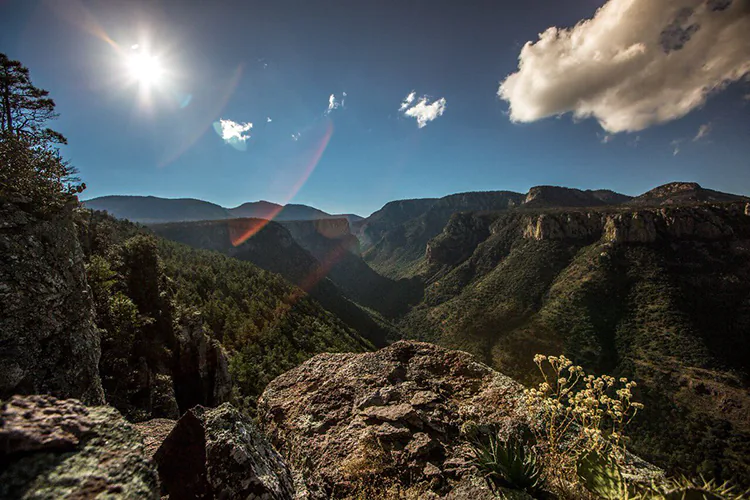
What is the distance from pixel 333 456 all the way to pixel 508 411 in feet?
9.81

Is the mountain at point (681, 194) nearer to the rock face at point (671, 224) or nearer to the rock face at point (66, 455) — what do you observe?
the rock face at point (671, 224)

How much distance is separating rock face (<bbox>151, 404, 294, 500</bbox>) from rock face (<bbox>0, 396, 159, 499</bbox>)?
1244 mm

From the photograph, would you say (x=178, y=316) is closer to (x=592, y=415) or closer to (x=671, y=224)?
(x=592, y=415)

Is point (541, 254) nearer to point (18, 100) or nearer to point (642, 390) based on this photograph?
point (642, 390)

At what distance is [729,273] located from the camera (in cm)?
6053

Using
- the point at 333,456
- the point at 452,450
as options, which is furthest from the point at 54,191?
the point at 452,450

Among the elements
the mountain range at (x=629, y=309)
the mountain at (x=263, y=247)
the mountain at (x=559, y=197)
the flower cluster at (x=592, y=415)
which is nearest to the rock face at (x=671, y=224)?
the mountain range at (x=629, y=309)

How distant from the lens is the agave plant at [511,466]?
11.1 ft

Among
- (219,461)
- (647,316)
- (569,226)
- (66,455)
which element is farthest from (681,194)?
(66,455)

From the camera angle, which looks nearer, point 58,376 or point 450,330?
point 58,376

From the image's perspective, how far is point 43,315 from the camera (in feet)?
20.1

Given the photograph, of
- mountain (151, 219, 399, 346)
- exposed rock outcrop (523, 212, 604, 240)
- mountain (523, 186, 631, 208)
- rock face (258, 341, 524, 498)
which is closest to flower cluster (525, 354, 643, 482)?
rock face (258, 341, 524, 498)

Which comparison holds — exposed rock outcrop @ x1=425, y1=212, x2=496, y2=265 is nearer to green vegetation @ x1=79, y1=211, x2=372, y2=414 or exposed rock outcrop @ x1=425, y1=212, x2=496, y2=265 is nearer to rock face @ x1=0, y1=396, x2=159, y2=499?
green vegetation @ x1=79, y1=211, x2=372, y2=414

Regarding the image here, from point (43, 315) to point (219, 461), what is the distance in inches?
230
